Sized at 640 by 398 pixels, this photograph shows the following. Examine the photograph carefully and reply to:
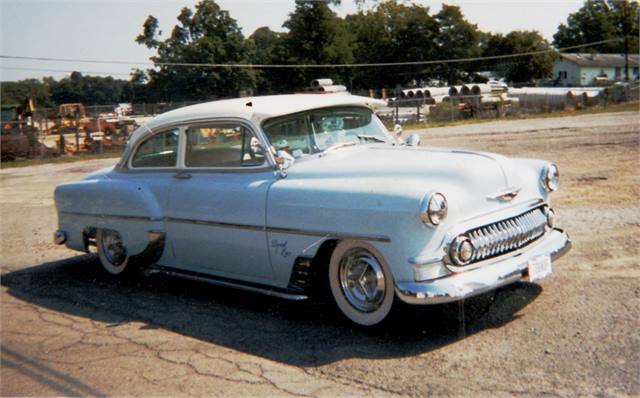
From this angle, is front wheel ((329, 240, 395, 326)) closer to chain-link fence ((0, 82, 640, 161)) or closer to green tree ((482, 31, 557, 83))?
chain-link fence ((0, 82, 640, 161))

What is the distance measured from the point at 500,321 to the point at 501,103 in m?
33.1

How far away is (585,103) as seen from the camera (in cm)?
3797

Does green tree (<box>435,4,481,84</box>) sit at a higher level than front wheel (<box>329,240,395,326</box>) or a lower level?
higher

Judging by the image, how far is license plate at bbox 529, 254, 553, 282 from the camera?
486cm

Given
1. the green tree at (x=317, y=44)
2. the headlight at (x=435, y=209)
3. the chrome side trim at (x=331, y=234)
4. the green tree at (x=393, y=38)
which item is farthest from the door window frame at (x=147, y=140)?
the green tree at (x=393, y=38)

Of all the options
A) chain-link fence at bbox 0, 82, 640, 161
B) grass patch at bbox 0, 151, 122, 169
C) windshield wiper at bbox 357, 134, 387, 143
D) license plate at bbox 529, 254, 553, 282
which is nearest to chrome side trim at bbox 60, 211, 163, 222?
windshield wiper at bbox 357, 134, 387, 143

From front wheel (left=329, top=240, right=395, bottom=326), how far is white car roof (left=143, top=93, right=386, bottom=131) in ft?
4.57

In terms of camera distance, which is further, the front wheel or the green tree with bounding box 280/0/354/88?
the green tree with bounding box 280/0/354/88

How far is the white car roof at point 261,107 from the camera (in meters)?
5.73

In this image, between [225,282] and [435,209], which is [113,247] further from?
[435,209]

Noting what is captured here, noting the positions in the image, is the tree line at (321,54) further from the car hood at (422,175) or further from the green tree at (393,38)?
the car hood at (422,175)

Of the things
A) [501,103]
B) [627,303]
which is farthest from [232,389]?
[501,103]

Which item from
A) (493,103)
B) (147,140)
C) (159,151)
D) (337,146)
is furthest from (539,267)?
(493,103)

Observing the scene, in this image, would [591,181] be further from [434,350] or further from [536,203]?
[434,350]
